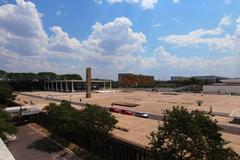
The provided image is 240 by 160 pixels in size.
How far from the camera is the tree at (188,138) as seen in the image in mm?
22908

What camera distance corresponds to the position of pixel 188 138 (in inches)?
988

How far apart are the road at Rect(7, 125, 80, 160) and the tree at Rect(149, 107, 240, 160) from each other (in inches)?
855

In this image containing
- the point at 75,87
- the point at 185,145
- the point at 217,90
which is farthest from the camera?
the point at 75,87

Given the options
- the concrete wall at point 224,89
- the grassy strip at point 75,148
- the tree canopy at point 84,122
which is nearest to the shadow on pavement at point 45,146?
the grassy strip at point 75,148

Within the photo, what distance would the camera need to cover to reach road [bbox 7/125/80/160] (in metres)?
43.2

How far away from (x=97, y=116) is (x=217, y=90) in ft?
495

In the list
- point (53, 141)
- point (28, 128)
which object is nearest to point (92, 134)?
point (53, 141)

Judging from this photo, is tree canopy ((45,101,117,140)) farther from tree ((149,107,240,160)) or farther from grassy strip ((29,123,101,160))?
tree ((149,107,240,160))

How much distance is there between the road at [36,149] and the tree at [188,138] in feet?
71.2

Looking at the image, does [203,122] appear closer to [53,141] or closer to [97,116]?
[97,116]

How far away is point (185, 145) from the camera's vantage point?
24.0 metres

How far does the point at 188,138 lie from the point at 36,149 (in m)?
33.6

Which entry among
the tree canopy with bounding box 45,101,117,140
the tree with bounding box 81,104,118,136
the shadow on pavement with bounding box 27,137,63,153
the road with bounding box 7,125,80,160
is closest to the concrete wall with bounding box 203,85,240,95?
the tree canopy with bounding box 45,101,117,140

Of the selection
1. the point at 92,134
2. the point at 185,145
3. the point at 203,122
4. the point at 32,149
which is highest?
the point at 203,122
